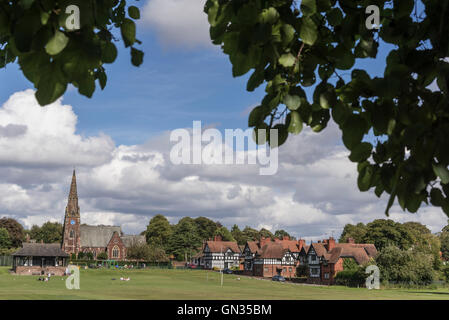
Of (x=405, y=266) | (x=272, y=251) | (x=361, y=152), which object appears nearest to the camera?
(x=361, y=152)

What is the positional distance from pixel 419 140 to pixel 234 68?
4.89ft

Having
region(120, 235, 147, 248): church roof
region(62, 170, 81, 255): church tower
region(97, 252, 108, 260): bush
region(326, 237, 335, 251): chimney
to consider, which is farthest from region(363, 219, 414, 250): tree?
region(62, 170, 81, 255): church tower

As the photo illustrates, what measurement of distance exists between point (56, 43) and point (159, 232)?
148841 mm

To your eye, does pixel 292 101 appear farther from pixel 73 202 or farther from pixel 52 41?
pixel 73 202

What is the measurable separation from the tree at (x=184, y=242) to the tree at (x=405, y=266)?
74.4 meters

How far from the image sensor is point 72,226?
140 meters

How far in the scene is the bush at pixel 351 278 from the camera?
7801 cm

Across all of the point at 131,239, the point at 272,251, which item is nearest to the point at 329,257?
the point at 272,251

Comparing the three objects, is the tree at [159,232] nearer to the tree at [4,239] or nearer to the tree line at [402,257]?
the tree at [4,239]

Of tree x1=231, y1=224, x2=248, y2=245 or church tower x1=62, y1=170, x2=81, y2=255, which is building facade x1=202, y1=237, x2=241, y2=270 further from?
church tower x1=62, y1=170, x2=81, y2=255

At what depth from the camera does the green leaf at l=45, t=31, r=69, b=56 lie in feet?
8.88

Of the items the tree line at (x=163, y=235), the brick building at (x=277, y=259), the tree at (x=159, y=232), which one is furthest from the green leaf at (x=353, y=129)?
the tree at (x=159, y=232)
